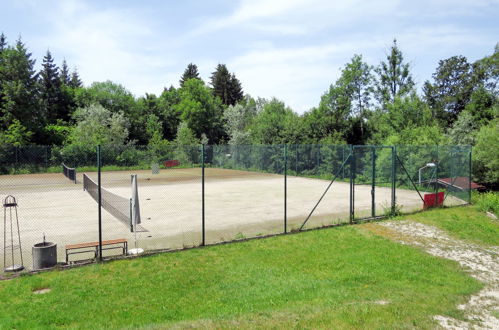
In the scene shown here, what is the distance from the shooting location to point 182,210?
51.7ft

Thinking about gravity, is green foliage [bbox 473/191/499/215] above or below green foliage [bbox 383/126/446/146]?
below

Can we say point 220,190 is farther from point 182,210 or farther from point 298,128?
point 298,128

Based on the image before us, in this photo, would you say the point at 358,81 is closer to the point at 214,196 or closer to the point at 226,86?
the point at 214,196

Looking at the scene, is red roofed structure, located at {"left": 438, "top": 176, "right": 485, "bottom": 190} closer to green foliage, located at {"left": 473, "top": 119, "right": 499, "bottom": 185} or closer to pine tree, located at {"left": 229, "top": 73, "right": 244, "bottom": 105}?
green foliage, located at {"left": 473, "top": 119, "right": 499, "bottom": 185}

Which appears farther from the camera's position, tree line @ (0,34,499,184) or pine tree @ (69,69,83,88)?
pine tree @ (69,69,83,88)

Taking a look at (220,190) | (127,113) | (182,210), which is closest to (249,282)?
(182,210)

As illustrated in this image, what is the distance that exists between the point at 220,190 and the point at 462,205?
13.3 metres

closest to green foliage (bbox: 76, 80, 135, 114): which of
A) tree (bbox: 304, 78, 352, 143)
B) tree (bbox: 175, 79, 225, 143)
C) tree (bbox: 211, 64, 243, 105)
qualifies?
tree (bbox: 175, 79, 225, 143)

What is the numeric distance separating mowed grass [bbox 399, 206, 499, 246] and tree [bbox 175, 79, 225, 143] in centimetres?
5154

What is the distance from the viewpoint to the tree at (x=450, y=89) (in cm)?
5284

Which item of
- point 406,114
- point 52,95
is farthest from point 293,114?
point 52,95

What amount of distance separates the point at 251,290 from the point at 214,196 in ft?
45.0

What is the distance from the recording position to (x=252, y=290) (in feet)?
21.4

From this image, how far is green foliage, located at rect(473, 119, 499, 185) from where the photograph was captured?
18.9 meters
